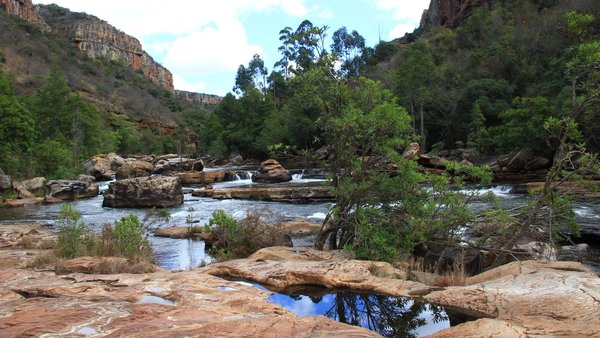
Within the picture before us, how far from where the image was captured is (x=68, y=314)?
10.0 ft

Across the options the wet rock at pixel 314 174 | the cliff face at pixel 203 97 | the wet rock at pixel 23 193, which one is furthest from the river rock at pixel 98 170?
the cliff face at pixel 203 97

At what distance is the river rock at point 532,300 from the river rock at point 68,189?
18.0m

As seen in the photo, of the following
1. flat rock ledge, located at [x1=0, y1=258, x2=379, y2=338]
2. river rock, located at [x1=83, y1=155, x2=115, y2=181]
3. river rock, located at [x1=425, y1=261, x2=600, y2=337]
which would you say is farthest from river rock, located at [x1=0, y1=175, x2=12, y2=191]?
river rock, located at [x1=425, y1=261, x2=600, y2=337]

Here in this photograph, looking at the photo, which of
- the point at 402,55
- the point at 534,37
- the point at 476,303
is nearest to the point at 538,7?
the point at 534,37

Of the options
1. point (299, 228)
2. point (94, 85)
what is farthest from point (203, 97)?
point (299, 228)

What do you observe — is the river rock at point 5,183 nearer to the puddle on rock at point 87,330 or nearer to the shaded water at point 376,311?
the shaded water at point 376,311

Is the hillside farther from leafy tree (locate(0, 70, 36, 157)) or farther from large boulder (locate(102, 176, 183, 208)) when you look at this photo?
large boulder (locate(102, 176, 183, 208))

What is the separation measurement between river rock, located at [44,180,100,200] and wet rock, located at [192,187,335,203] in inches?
239

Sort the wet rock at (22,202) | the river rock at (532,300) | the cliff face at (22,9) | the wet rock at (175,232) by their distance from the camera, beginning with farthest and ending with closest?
1. the cliff face at (22,9)
2. the wet rock at (22,202)
3. the wet rock at (175,232)
4. the river rock at (532,300)

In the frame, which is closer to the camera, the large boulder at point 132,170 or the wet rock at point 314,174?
the large boulder at point 132,170

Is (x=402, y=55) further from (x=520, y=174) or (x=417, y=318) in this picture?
(x=417, y=318)

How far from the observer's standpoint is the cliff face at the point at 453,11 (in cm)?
5331

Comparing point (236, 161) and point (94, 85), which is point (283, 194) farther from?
point (94, 85)

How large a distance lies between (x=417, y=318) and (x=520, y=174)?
61.3 ft
